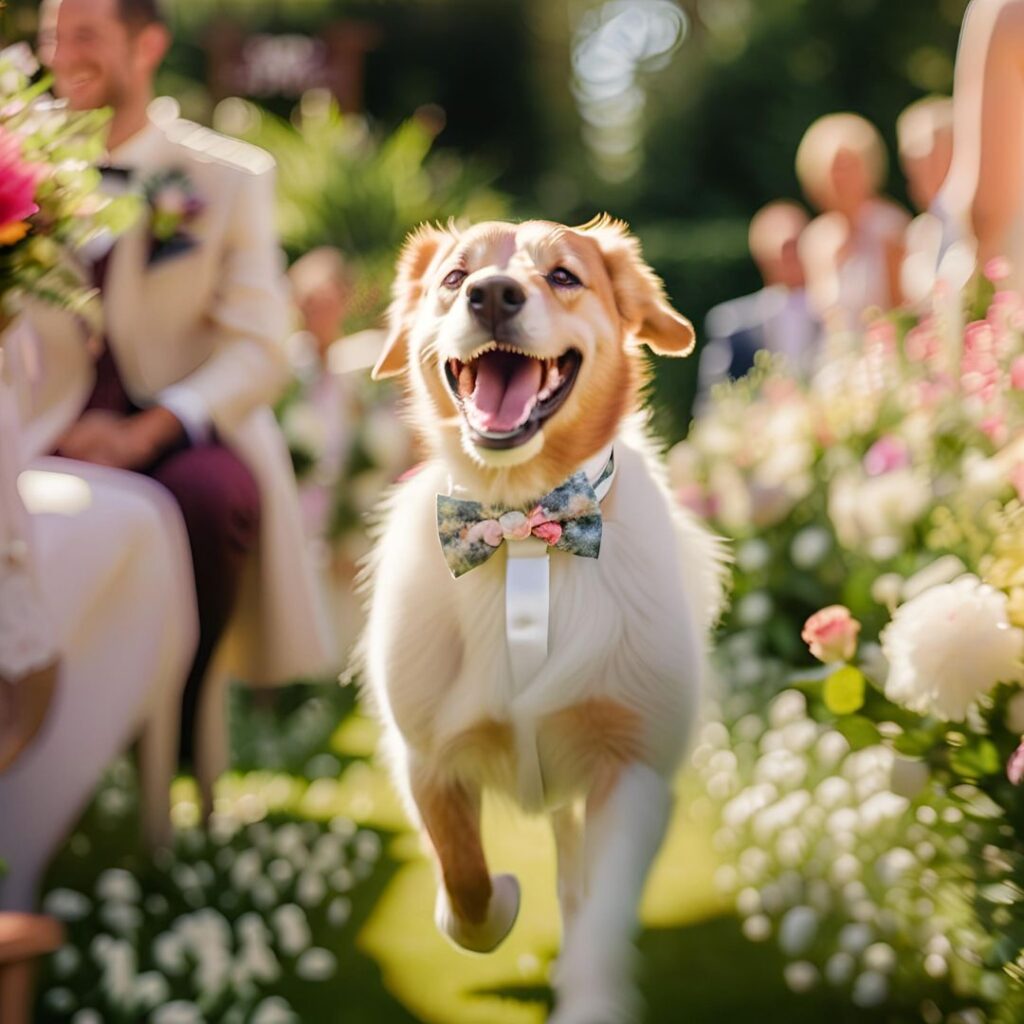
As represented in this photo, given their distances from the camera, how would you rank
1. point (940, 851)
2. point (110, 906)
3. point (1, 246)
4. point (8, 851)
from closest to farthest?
point (1, 246), point (940, 851), point (8, 851), point (110, 906)

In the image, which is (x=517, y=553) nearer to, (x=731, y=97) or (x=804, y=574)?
(x=804, y=574)

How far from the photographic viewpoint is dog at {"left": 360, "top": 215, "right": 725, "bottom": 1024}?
1913 millimetres

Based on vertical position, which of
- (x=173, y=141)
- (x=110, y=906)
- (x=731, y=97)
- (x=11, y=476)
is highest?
(x=731, y=97)

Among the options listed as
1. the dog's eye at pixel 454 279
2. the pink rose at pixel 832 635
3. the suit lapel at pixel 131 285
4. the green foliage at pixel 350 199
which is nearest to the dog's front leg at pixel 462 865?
the pink rose at pixel 832 635

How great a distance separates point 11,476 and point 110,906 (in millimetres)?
1177

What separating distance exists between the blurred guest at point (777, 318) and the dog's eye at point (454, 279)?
15.6 ft

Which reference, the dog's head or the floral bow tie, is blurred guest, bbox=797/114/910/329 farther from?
the floral bow tie

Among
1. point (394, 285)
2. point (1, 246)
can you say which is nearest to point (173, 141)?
point (1, 246)

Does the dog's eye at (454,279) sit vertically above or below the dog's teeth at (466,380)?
above

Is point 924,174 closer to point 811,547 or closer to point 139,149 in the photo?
point 811,547

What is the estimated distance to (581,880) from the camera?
2.09 m

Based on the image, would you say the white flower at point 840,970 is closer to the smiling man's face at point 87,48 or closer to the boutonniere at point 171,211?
the boutonniere at point 171,211

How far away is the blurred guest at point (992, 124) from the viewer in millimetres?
2781

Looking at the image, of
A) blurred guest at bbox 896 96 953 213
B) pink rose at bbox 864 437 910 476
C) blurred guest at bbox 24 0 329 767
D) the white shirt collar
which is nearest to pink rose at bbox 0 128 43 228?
blurred guest at bbox 24 0 329 767
